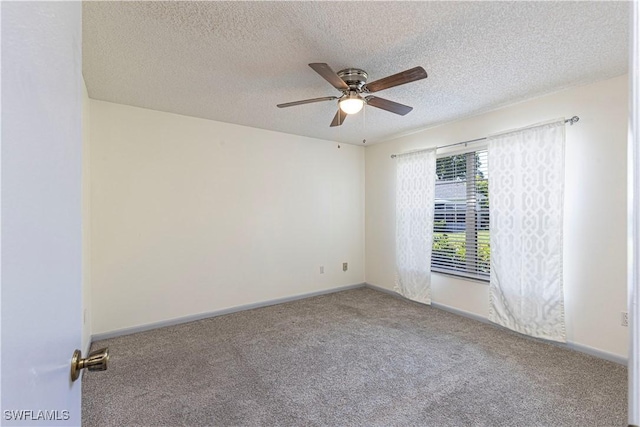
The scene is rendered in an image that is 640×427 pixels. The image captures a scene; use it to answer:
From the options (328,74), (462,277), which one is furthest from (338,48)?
(462,277)

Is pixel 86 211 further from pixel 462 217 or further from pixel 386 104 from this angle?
pixel 462 217

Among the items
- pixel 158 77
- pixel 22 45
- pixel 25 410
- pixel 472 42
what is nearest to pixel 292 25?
pixel 472 42

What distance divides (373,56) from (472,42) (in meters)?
0.67

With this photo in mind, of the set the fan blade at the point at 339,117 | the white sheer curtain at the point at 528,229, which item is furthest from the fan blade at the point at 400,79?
the white sheer curtain at the point at 528,229

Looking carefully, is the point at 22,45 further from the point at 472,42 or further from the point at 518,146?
the point at 518,146

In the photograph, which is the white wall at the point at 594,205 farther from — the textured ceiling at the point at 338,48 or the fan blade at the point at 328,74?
the fan blade at the point at 328,74

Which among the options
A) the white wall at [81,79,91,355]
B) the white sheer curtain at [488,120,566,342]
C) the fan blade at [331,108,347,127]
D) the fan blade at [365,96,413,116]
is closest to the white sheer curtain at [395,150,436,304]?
the white sheer curtain at [488,120,566,342]

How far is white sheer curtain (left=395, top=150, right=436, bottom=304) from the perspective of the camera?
3.93 m

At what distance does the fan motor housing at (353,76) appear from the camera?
2271mm

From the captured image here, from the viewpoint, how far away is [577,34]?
188cm

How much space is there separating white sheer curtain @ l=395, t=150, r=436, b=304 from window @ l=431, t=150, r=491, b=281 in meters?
0.13

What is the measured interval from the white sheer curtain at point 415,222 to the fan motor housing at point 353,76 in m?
2.00

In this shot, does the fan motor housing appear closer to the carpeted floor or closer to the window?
the window

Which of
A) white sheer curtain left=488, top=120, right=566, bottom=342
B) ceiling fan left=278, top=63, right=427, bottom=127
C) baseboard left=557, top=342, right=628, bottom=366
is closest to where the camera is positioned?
ceiling fan left=278, top=63, right=427, bottom=127
